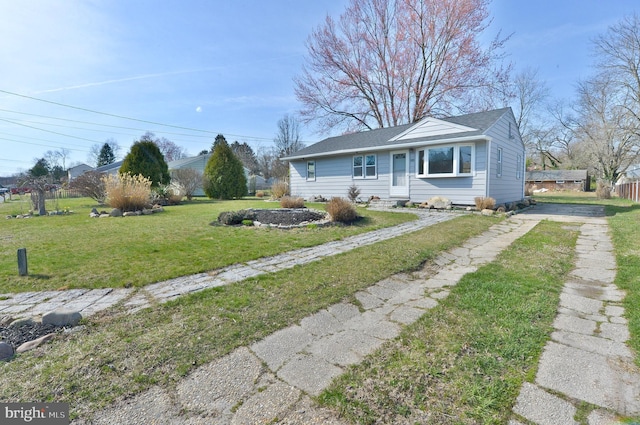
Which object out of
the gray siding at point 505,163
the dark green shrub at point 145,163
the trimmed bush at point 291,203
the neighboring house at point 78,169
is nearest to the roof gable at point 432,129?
the gray siding at point 505,163

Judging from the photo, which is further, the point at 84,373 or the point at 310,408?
the point at 84,373

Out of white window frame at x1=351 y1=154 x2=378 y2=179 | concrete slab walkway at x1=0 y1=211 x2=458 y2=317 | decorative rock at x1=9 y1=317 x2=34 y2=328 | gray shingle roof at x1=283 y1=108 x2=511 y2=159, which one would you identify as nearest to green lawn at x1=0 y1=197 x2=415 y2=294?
concrete slab walkway at x1=0 y1=211 x2=458 y2=317

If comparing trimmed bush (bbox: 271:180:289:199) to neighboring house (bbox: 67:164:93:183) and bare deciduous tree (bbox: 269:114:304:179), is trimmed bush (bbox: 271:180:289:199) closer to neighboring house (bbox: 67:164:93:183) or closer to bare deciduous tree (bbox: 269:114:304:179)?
bare deciduous tree (bbox: 269:114:304:179)

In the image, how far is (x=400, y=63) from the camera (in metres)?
19.4

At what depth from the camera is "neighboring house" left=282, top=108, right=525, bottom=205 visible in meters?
10.1

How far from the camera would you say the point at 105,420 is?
1419 millimetres

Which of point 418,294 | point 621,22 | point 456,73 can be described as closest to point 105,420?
point 418,294

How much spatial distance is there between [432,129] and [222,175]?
12.7 m

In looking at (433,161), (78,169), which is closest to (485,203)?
(433,161)

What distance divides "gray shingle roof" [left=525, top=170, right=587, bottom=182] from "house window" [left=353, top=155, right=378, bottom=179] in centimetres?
3964

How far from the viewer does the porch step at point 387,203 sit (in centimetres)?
1178

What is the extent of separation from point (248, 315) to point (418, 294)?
1.85 m

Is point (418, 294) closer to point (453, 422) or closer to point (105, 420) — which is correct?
point (453, 422)

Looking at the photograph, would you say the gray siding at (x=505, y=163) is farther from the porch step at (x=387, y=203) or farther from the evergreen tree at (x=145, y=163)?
the evergreen tree at (x=145, y=163)
